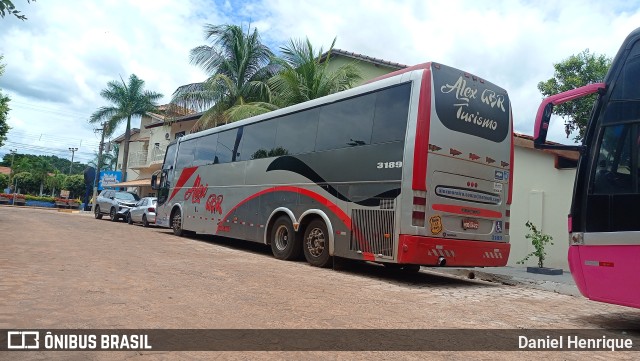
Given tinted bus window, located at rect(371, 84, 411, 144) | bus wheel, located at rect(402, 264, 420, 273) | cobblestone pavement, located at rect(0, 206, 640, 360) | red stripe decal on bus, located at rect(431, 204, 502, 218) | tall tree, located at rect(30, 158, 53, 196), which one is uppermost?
tall tree, located at rect(30, 158, 53, 196)

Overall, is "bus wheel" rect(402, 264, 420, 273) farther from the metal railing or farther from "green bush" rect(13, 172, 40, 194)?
"green bush" rect(13, 172, 40, 194)

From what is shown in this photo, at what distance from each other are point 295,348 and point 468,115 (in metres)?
5.65

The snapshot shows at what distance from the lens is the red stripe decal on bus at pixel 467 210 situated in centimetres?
761

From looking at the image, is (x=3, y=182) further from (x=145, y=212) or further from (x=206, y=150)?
(x=206, y=150)

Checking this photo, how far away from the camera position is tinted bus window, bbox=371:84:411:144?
7746mm

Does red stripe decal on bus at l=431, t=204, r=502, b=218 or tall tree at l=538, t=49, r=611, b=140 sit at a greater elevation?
tall tree at l=538, t=49, r=611, b=140

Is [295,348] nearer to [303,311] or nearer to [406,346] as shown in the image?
[406,346]

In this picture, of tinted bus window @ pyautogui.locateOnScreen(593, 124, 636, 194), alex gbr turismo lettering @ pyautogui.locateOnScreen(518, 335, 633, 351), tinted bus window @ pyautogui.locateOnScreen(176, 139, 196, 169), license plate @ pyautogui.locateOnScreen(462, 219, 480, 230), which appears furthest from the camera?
tinted bus window @ pyautogui.locateOnScreen(176, 139, 196, 169)

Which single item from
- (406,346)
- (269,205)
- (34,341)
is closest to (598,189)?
(406,346)

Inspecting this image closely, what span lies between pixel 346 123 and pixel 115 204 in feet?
62.6

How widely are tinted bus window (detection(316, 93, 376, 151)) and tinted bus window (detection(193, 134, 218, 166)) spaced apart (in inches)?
220

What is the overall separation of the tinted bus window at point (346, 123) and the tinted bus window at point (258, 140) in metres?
2.01

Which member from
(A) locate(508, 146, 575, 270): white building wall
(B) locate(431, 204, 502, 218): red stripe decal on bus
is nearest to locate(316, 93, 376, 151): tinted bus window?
(B) locate(431, 204, 502, 218): red stripe decal on bus

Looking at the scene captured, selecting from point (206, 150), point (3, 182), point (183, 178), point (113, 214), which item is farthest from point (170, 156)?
point (3, 182)
